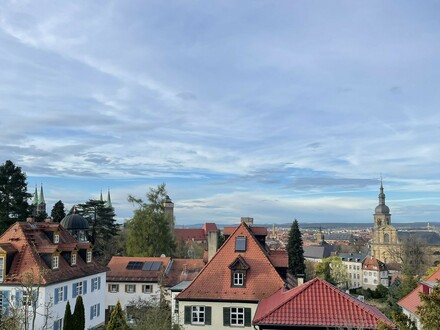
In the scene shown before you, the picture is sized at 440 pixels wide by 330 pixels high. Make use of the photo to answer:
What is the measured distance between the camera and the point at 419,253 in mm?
86438

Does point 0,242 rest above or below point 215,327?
above

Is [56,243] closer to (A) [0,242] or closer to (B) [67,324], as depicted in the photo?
(A) [0,242]

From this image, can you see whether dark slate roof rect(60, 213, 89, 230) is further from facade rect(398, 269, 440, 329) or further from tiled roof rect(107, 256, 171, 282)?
facade rect(398, 269, 440, 329)

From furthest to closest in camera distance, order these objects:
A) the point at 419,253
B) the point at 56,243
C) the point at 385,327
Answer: the point at 419,253 → the point at 56,243 → the point at 385,327

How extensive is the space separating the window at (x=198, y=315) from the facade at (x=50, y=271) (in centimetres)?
875

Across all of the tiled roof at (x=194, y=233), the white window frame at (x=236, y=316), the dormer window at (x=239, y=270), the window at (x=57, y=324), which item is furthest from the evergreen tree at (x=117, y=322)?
the tiled roof at (x=194, y=233)

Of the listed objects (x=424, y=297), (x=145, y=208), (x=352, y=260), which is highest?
(x=145, y=208)

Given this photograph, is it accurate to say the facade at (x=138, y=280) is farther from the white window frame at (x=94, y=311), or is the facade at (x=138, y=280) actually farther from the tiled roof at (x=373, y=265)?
the tiled roof at (x=373, y=265)

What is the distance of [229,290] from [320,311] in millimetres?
8729

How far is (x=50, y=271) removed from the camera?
108 feet

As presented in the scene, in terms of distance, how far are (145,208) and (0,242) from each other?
2529 cm

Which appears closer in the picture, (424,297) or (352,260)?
(424,297)

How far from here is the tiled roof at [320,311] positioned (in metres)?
21.5

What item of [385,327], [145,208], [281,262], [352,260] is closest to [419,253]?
[352,260]
